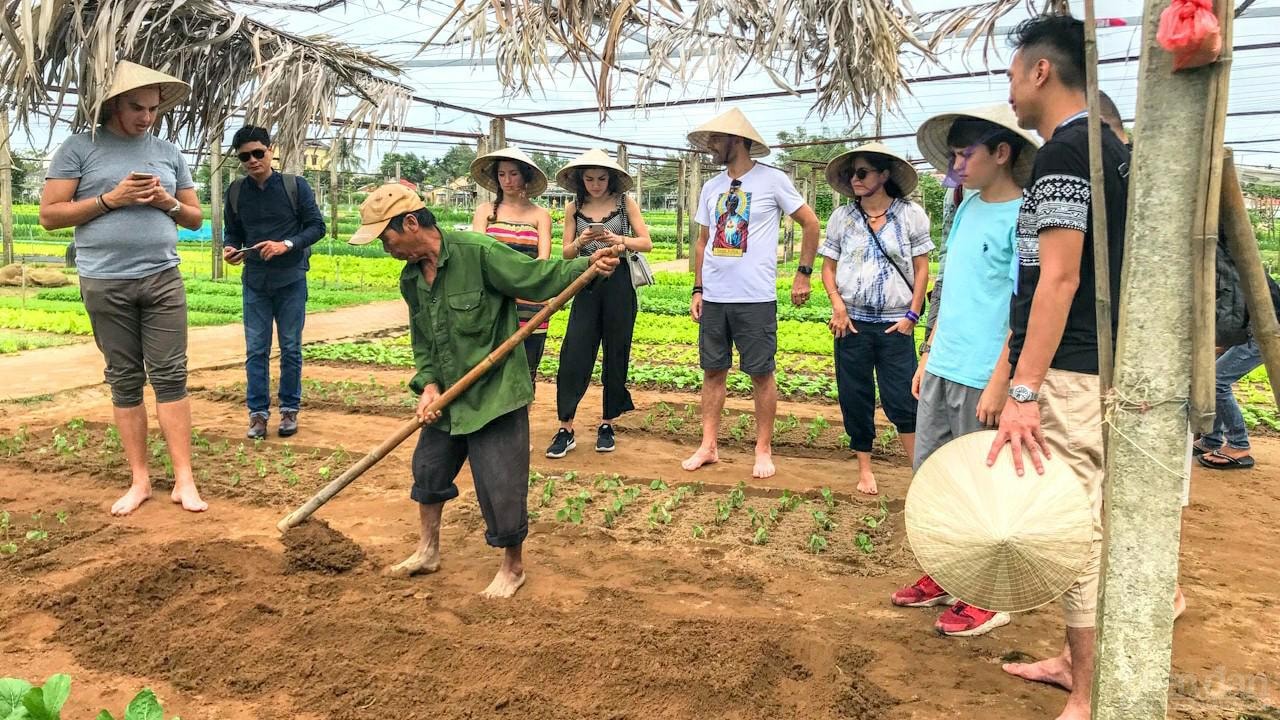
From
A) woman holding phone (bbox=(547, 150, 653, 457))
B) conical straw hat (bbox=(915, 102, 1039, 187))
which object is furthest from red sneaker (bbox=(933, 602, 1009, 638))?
woman holding phone (bbox=(547, 150, 653, 457))

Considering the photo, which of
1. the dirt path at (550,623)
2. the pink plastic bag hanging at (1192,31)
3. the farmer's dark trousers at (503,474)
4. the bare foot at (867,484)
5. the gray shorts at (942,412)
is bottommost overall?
the dirt path at (550,623)

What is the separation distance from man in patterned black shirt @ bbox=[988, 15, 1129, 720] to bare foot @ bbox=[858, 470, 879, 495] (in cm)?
210

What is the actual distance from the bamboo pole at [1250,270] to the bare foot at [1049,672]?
1154 millimetres

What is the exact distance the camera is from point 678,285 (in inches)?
634

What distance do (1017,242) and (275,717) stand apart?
8.07 feet

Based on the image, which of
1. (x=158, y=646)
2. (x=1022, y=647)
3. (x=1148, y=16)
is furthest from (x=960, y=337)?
(x=158, y=646)

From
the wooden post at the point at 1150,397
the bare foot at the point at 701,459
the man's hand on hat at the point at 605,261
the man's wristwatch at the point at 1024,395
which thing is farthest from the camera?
the bare foot at the point at 701,459

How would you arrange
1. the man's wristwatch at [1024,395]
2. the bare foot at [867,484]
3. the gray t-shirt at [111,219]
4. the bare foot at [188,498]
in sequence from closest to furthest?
1. the man's wristwatch at [1024,395]
2. the gray t-shirt at [111,219]
3. the bare foot at [188,498]
4. the bare foot at [867,484]

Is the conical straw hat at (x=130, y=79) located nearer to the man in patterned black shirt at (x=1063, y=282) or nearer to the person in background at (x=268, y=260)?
the person in background at (x=268, y=260)

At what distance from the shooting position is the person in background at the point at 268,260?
5.56 metres

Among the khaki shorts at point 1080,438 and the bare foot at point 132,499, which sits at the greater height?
the khaki shorts at point 1080,438

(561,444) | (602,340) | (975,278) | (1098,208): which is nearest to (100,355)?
(561,444)

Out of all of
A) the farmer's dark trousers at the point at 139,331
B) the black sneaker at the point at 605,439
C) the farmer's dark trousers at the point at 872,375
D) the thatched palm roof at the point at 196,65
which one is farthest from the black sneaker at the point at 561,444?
the thatched palm roof at the point at 196,65

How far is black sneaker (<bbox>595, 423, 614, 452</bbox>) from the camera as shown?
18.0 feet
